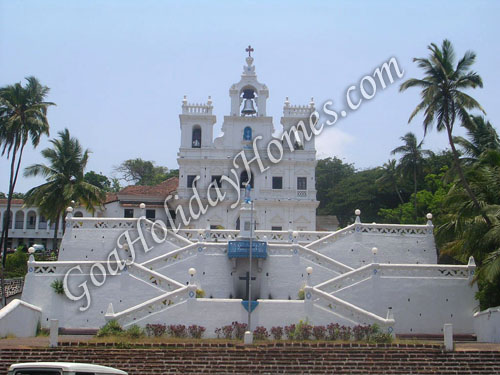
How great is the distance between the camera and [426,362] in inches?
786

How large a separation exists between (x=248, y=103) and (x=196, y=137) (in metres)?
4.60

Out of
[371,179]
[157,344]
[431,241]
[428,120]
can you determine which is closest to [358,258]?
[431,241]

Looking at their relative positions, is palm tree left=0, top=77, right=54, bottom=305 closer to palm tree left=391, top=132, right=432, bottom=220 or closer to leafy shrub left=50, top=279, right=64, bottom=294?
leafy shrub left=50, top=279, right=64, bottom=294

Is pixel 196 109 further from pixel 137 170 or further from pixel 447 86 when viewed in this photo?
pixel 137 170

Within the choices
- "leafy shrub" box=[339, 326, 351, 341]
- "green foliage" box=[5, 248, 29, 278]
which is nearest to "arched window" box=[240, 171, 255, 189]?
"green foliage" box=[5, 248, 29, 278]

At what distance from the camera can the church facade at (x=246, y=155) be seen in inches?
1687

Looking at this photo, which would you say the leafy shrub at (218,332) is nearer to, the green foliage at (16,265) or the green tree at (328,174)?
the green foliage at (16,265)

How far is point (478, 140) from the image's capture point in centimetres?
3030

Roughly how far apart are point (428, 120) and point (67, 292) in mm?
17465

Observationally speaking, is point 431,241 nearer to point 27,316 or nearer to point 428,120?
point 428,120

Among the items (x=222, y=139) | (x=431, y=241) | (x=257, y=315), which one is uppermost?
(x=222, y=139)

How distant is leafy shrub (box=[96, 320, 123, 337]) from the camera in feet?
74.1

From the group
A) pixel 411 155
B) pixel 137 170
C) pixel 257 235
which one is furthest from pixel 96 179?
pixel 257 235

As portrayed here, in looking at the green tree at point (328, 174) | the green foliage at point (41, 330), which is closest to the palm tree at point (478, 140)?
the green foliage at point (41, 330)
